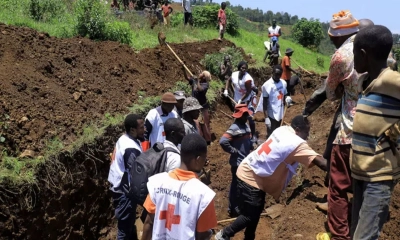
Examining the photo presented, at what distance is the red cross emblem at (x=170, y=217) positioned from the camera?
3.09m

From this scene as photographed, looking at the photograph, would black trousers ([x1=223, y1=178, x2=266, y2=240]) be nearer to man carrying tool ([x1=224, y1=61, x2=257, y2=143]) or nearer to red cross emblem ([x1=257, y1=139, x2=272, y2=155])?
red cross emblem ([x1=257, y1=139, x2=272, y2=155])

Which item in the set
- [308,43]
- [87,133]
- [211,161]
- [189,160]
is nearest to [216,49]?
[211,161]

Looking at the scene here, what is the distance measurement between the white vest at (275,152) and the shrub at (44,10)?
9554 millimetres

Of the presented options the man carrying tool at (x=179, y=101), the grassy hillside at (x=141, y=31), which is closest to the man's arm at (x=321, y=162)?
the man carrying tool at (x=179, y=101)

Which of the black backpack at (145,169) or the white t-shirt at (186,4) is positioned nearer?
the black backpack at (145,169)

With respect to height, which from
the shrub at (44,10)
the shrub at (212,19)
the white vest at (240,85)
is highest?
the shrub at (44,10)

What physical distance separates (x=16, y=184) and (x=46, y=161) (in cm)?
60

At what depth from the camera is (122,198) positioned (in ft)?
16.3

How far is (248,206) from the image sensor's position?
4.78 metres

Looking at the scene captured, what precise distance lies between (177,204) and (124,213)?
215cm

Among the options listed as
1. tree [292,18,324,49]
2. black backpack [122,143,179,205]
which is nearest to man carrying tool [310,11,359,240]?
black backpack [122,143,179,205]

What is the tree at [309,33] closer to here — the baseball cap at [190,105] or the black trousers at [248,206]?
the baseball cap at [190,105]

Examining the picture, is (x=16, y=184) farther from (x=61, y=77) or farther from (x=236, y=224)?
(x=61, y=77)

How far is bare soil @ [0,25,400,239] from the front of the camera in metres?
5.32
